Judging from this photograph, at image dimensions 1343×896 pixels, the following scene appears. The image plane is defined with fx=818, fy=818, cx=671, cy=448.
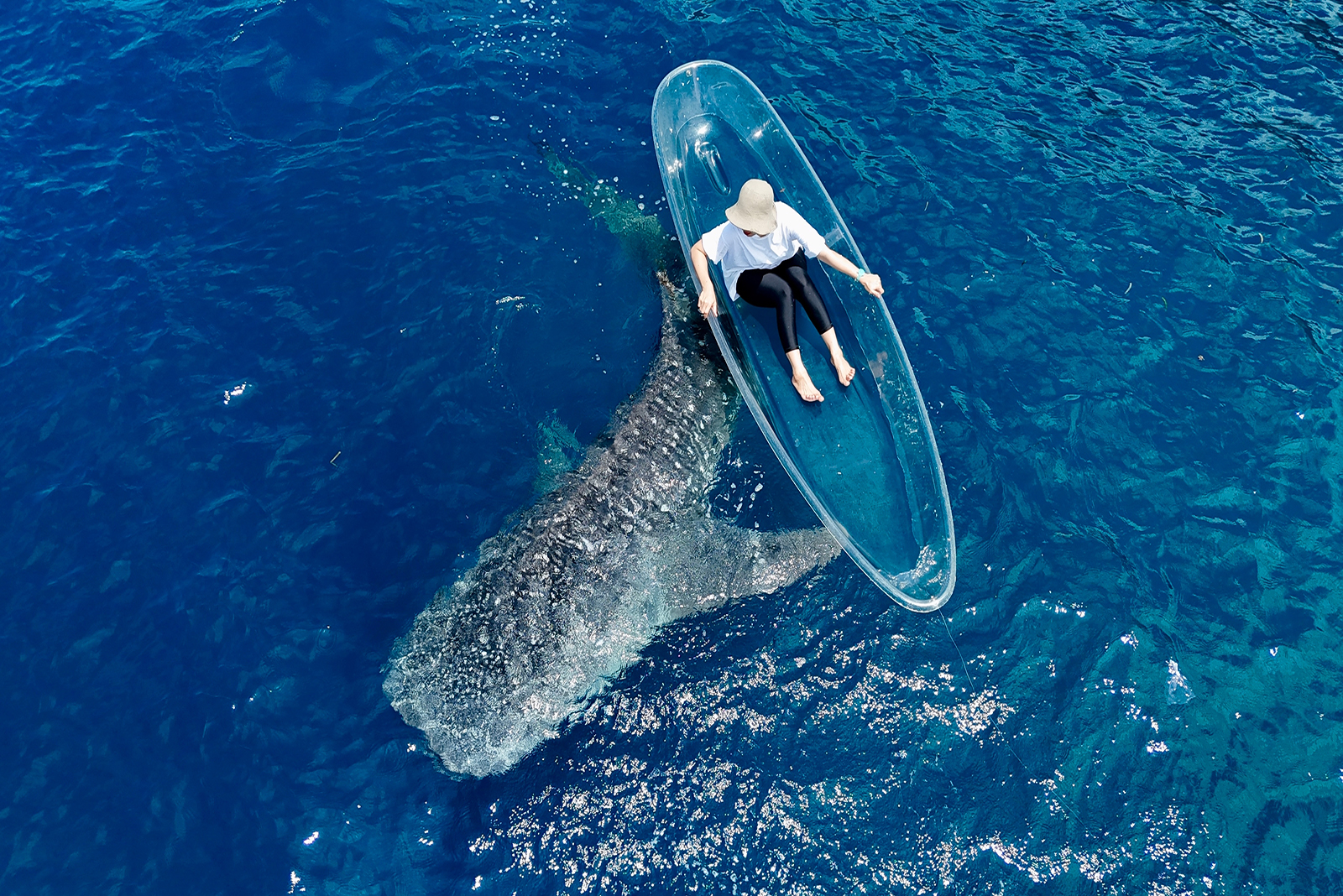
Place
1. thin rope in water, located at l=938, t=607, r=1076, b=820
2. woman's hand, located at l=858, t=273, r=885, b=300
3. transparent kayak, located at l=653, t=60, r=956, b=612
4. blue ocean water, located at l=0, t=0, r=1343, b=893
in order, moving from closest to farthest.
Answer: thin rope in water, located at l=938, t=607, r=1076, b=820, blue ocean water, located at l=0, t=0, r=1343, b=893, transparent kayak, located at l=653, t=60, r=956, b=612, woman's hand, located at l=858, t=273, r=885, b=300

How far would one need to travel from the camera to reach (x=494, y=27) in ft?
42.3

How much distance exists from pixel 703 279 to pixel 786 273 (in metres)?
0.95

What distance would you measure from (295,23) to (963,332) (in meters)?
11.1

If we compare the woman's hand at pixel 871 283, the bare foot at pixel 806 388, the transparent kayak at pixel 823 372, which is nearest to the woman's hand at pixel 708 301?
the transparent kayak at pixel 823 372

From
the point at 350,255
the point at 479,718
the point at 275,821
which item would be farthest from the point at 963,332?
the point at 275,821

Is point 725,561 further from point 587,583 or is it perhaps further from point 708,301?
point 708,301

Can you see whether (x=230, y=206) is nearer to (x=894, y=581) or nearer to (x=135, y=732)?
(x=135, y=732)

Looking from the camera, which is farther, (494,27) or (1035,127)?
(494,27)

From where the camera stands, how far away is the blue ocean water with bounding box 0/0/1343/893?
743 cm

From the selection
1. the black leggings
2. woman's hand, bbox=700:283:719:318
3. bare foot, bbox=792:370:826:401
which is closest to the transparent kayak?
bare foot, bbox=792:370:826:401

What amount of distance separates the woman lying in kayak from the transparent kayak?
0.32m

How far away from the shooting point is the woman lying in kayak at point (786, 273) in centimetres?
921

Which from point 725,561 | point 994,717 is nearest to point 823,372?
point 725,561

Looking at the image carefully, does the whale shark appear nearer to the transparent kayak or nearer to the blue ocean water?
the blue ocean water
